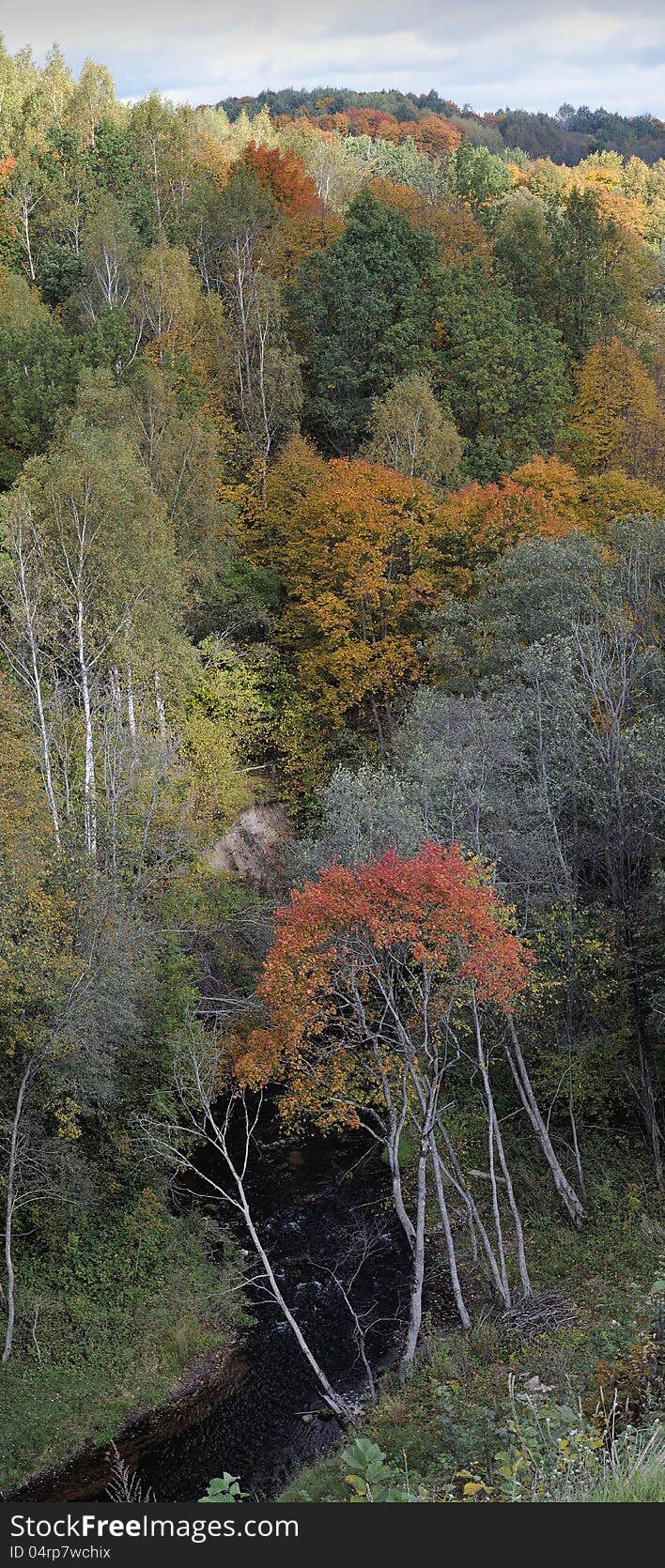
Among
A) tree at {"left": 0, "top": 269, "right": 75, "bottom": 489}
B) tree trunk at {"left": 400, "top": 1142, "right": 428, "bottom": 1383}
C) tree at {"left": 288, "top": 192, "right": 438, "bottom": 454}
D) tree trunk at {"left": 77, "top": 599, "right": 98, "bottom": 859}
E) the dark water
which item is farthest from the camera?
tree at {"left": 288, "top": 192, "right": 438, "bottom": 454}

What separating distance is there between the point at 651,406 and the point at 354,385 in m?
13.5

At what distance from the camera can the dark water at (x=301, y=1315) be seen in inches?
773

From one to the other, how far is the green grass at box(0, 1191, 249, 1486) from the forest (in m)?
0.09

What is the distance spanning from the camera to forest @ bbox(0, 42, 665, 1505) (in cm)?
2011

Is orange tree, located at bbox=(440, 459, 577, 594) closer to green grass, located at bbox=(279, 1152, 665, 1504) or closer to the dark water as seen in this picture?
the dark water

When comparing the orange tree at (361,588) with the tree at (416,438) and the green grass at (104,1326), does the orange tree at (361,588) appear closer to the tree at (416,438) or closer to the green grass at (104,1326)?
the tree at (416,438)

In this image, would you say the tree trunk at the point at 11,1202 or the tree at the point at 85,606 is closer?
the tree trunk at the point at 11,1202

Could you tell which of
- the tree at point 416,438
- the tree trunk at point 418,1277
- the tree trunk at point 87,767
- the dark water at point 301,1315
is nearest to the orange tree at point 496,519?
the tree at point 416,438

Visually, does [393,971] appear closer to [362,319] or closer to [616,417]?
[616,417]
